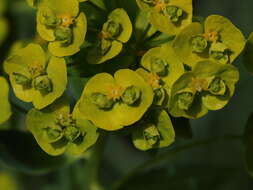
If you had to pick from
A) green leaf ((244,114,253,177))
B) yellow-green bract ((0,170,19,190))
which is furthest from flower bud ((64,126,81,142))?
yellow-green bract ((0,170,19,190))

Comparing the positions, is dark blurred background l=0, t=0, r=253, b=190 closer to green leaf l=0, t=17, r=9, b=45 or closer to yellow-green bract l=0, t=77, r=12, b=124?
green leaf l=0, t=17, r=9, b=45

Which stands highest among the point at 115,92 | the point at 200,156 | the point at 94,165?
the point at 115,92

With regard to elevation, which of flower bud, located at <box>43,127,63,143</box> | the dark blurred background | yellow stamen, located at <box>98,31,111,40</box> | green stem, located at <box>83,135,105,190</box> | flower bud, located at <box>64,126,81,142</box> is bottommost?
the dark blurred background

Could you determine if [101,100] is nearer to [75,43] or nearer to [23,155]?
[75,43]

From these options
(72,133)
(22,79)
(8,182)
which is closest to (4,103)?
(22,79)

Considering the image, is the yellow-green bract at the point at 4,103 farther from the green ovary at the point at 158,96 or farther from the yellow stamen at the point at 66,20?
the green ovary at the point at 158,96

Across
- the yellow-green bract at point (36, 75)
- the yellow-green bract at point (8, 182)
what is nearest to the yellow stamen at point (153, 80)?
the yellow-green bract at point (36, 75)
